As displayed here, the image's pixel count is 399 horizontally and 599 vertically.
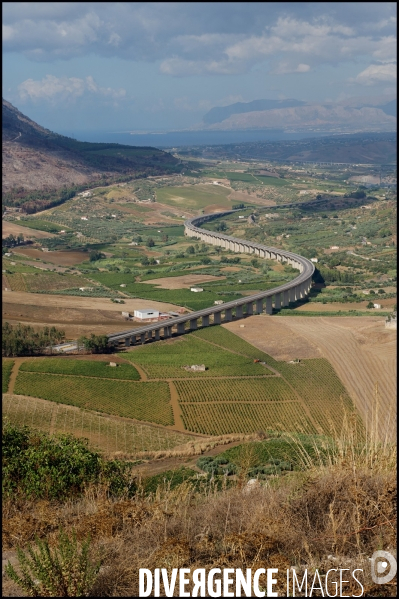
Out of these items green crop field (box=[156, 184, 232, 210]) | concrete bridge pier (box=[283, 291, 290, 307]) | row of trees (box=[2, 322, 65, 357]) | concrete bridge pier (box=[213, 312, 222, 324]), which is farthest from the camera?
green crop field (box=[156, 184, 232, 210])

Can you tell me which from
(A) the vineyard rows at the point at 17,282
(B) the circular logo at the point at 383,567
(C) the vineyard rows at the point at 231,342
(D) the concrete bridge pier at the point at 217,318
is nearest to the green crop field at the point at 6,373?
(C) the vineyard rows at the point at 231,342

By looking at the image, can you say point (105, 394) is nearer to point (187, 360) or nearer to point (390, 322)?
point (187, 360)

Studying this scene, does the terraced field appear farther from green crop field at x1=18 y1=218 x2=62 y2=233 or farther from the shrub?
green crop field at x1=18 y1=218 x2=62 y2=233

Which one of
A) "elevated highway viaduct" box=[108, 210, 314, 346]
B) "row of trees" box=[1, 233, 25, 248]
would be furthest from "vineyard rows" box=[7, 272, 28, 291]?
"elevated highway viaduct" box=[108, 210, 314, 346]

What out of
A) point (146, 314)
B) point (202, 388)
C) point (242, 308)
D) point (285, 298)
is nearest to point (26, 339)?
point (146, 314)

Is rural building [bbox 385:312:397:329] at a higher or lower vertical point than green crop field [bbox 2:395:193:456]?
higher
